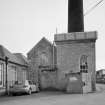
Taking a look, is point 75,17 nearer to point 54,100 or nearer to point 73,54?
point 73,54

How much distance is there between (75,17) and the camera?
75.3ft

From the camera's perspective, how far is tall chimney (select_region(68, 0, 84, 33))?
22.8 metres

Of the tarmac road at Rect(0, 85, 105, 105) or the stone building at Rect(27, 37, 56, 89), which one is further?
the stone building at Rect(27, 37, 56, 89)

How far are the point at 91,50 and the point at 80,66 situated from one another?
229cm

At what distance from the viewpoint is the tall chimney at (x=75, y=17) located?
22.8 metres

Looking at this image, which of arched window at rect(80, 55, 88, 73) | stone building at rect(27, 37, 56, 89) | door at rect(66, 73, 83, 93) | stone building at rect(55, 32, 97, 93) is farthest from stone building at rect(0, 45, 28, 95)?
arched window at rect(80, 55, 88, 73)

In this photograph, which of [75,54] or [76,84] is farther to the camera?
[75,54]

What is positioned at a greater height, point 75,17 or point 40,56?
point 75,17

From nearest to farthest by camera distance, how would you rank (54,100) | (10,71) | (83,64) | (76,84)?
(54,100), (76,84), (10,71), (83,64)

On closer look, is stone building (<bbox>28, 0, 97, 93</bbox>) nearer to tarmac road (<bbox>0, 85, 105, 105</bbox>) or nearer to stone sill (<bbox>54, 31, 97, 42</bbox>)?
stone sill (<bbox>54, 31, 97, 42</bbox>)

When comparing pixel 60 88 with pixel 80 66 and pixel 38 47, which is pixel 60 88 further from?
pixel 38 47

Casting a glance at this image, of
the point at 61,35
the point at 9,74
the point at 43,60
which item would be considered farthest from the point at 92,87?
the point at 43,60

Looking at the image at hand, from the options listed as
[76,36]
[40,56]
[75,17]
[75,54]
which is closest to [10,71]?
[75,54]

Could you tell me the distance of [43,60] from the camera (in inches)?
1329
